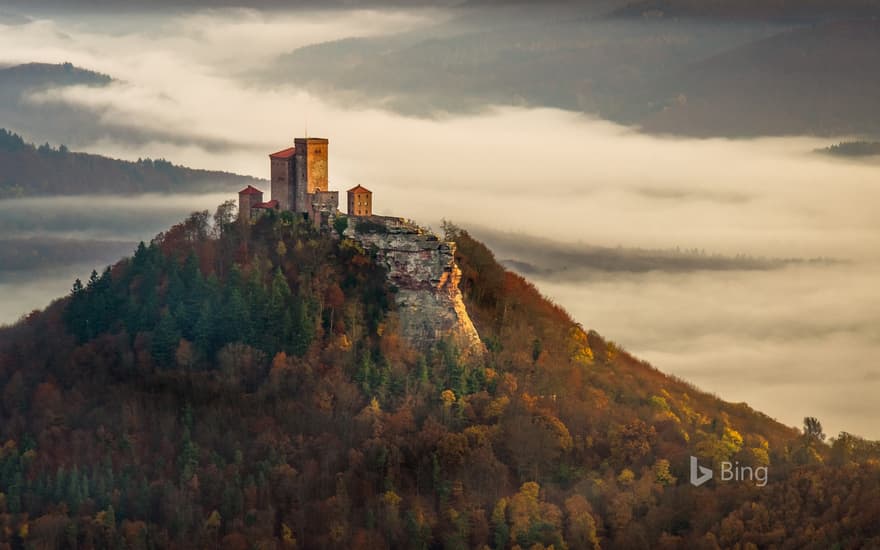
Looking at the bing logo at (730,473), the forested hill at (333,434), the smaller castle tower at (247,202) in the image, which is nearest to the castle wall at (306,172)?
the forested hill at (333,434)

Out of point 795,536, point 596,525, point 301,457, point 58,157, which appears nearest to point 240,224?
point 301,457

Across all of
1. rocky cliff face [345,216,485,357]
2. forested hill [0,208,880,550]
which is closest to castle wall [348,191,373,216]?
rocky cliff face [345,216,485,357]

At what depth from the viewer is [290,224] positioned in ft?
288

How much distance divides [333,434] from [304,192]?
1000 centimetres

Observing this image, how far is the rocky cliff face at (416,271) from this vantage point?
3430 inches

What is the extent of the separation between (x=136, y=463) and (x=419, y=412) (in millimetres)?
10865

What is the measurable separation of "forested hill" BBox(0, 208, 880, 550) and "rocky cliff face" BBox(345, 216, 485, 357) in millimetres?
527

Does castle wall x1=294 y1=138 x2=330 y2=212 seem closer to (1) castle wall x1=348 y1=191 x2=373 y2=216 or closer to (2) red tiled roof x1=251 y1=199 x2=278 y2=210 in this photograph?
(2) red tiled roof x1=251 y1=199 x2=278 y2=210

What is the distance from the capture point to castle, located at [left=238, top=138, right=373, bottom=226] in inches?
3460

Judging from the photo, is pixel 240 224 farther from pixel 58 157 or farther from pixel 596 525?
pixel 58 157

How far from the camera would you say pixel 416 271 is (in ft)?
286

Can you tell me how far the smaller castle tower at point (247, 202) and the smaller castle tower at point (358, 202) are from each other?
3.75 meters

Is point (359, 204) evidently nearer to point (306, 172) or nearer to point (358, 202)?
point (358, 202)

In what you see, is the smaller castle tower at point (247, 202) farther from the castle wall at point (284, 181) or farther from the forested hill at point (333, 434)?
the castle wall at point (284, 181)
